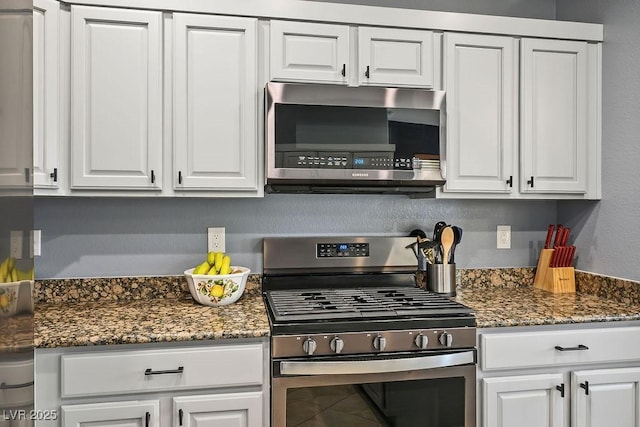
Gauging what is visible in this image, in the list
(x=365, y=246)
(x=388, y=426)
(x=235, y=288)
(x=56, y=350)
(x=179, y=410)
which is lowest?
(x=388, y=426)

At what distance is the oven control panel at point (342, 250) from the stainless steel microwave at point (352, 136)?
367mm

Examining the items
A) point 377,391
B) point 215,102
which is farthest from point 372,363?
point 215,102

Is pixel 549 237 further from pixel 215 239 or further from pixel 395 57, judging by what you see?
pixel 215 239

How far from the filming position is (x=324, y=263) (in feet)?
7.71

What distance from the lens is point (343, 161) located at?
79.5 inches

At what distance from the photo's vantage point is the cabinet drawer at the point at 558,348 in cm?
184

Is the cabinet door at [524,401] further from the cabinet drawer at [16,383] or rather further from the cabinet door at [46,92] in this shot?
the cabinet door at [46,92]

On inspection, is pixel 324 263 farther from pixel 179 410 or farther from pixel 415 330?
pixel 179 410

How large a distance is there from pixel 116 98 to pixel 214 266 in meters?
0.83

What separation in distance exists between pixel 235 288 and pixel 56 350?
2.34 feet

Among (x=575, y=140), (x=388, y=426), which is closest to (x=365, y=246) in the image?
(x=388, y=426)

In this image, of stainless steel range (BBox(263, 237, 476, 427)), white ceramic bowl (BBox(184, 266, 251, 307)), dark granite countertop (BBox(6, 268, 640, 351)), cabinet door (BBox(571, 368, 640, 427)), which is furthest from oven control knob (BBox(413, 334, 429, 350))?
white ceramic bowl (BBox(184, 266, 251, 307))

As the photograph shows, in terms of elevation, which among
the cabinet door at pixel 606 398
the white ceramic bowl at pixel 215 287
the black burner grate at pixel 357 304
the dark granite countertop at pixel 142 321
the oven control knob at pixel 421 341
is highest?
the white ceramic bowl at pixel 215 287

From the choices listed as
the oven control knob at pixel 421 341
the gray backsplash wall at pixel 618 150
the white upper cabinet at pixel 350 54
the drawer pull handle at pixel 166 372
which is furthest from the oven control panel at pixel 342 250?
the gray backsplash wall at pixel 618 150
